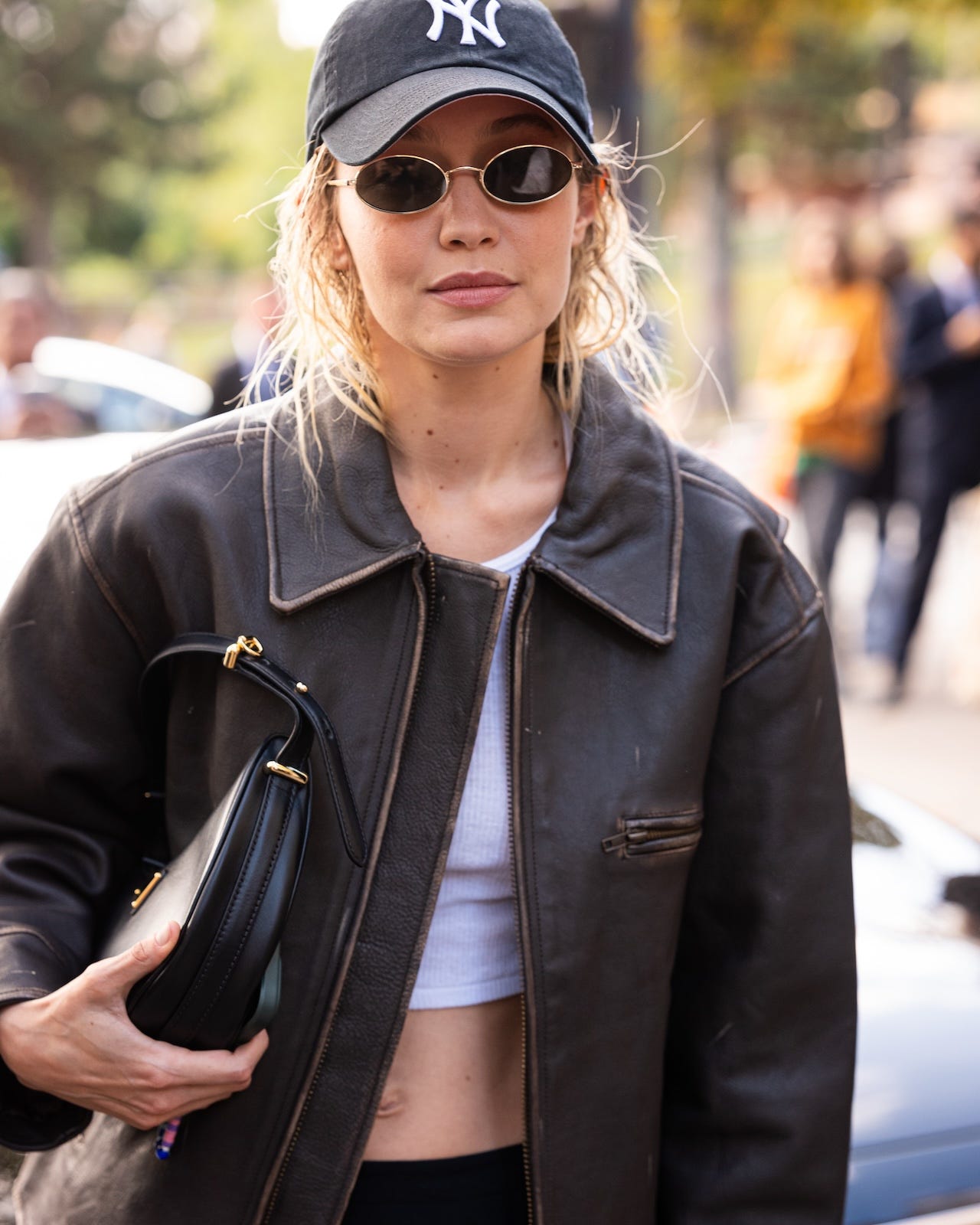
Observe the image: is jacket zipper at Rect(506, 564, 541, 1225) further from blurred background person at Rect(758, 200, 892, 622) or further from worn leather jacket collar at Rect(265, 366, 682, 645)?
blurred background person at Rect(758, 200, 892, 622)

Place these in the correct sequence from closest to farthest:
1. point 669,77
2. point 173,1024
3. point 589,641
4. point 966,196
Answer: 1. point 173,1024
2. point 589,641
3. point 966,196
4. point 669,77

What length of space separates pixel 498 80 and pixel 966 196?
18.8 feet

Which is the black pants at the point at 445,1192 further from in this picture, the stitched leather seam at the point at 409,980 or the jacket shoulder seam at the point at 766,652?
the jacket shoulder seam at the point at 766,652

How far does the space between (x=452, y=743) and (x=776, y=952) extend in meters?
0.47

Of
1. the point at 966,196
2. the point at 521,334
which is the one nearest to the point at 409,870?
the point at 521,334

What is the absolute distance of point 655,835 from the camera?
1.60m

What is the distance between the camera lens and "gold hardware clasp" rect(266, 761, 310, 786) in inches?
55.2

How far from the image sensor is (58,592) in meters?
1.53

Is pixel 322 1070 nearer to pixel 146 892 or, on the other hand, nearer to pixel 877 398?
pixel 146 892

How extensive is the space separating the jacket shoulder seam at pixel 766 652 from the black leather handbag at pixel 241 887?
472mm

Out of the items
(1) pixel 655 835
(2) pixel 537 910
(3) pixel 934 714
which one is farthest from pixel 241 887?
(3) pixel 934 714

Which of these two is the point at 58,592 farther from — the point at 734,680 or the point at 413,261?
the point at 734,680

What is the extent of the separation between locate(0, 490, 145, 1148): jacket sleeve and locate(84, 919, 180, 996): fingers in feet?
0.49

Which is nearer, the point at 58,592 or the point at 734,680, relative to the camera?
the point at 58,592
